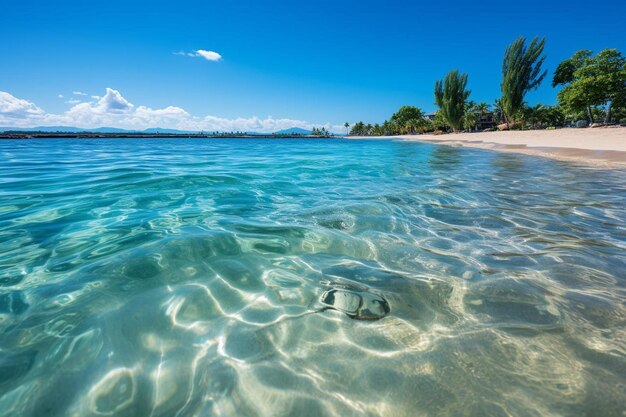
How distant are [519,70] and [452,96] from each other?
11.8 m

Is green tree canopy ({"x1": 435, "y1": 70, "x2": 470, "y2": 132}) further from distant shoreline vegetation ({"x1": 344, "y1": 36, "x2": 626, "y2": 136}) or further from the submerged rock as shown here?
the submerged rock

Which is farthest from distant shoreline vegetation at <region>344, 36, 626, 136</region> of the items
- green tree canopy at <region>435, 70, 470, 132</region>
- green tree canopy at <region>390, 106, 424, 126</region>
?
green tree canopy at <region>390, 106, 424, 126</region>

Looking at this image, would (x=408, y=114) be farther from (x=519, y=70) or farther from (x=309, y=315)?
(x=309, y=315)

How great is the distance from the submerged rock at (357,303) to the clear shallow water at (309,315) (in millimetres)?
62

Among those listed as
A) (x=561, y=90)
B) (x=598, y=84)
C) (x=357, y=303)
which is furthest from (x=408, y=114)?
(x=357, y=303)

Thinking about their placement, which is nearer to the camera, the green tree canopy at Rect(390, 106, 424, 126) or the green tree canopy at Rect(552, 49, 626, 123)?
the green tree canopy at Rect(552, 49, 626, 123)

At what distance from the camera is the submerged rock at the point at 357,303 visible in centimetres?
191

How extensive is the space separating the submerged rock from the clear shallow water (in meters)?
0.06

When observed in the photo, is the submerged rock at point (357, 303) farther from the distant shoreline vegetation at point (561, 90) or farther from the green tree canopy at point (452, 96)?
the green tree canopy at point (452, 96)

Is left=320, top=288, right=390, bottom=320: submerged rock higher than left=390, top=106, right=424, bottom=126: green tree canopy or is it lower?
lower

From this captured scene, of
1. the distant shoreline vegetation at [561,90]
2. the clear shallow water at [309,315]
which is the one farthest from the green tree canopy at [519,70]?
the clear shallow water at [309,315]

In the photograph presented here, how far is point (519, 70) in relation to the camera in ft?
129

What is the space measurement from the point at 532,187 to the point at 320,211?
513 cm

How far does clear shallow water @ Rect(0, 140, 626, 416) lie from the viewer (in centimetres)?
132
